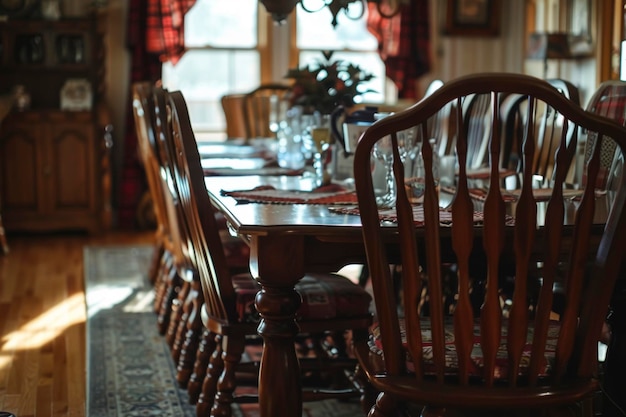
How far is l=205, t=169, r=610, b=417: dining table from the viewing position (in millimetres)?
1938

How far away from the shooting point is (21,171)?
19.4ft

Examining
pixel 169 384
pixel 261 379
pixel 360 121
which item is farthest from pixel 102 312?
pixel 261 379

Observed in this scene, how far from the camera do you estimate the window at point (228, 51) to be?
21.5 ft

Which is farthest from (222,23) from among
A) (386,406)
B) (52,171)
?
(386,406)

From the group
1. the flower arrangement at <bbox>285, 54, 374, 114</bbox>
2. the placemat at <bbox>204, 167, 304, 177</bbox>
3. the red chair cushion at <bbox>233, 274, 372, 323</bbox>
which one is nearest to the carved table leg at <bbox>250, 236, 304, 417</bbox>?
the red chair cushion at <bbox>233, 274, 372, 323</bbox>

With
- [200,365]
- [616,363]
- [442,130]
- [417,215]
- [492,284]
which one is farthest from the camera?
[442,130]

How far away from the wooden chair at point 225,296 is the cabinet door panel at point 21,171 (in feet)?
11.8

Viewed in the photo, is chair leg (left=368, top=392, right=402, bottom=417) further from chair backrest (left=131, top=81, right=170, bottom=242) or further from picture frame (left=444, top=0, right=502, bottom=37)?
picture frame (left=444, top=0, right=502, bottom=37)

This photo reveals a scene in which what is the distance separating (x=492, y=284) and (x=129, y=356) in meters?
2.09

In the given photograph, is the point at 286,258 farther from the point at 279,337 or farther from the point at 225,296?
the point at 225,296

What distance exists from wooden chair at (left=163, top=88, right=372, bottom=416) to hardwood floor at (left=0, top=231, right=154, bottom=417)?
2.03 ft

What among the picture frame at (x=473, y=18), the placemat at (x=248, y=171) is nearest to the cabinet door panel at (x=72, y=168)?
the picture frame at (x=473, y=18)

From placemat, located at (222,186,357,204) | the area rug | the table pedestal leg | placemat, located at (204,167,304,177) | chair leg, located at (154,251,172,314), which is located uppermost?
placemat, located at (222,186,357,204)

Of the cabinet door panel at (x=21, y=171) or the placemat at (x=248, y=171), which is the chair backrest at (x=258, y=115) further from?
the placemat at (x=248, y=171)
